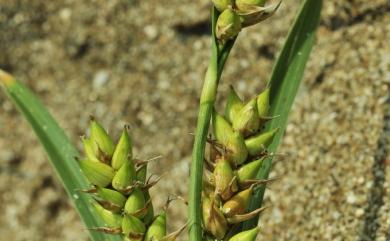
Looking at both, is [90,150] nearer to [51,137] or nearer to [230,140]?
[230,140]

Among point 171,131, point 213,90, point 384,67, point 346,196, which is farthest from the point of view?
point 171,131

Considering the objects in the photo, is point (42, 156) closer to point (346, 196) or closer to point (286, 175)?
point (286, 175)

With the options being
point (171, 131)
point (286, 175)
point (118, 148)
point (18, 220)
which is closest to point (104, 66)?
point (171, 131)

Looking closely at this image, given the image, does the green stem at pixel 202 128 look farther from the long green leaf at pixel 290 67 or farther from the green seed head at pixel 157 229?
the long green leaf at pixel 290 67

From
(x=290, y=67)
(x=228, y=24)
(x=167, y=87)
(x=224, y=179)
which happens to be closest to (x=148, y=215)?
(x=224, y=179)

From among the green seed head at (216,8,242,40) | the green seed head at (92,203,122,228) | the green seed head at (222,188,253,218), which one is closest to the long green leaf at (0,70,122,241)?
the green seed head at (92,203,122,228)

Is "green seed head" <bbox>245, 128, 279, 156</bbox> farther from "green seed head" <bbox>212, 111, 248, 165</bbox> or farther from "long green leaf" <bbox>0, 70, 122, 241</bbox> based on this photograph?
"long green leaf" <bbox>0, 70, 122, 241</bbox>

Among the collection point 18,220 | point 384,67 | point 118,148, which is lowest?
point 18,220
